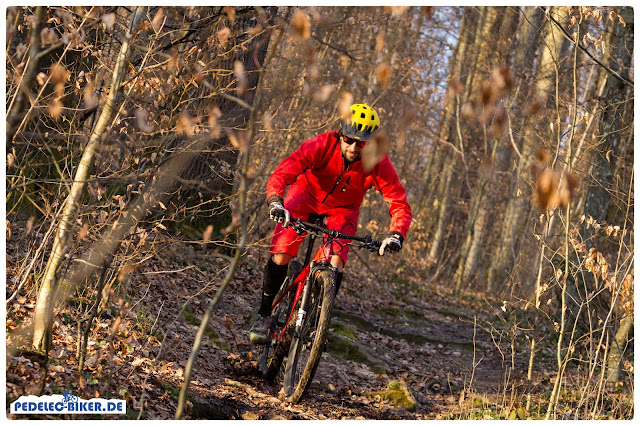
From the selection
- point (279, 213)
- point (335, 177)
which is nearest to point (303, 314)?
point (279, 213)

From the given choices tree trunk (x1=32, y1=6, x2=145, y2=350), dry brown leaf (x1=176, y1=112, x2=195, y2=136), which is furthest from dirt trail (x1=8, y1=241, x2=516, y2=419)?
dry brown leaf (x1=176, y1=112, x2=195, y2=136)

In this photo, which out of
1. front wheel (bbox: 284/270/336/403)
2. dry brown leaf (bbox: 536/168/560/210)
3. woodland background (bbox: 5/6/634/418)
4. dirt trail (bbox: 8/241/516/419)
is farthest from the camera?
front wheel (bbox: 284/270/336/403)

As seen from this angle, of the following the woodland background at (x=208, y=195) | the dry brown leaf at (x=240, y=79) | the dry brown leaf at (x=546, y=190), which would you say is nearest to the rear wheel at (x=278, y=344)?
the woodland background at (x=208, y=195)

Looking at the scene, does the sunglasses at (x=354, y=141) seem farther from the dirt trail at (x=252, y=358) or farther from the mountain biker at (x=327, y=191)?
the dirt trail at (x=252, y=358)

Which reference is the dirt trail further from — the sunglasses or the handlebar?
the sunglasses

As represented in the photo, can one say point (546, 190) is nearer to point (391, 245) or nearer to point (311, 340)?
point (391, 245)

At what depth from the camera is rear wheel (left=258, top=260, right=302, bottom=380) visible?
20.1ft

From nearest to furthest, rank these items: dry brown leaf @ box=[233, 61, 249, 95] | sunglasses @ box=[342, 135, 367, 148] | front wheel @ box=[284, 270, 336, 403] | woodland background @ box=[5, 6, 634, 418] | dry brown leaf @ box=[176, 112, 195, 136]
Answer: dry brown leaf @ box=[233, 61, 249, 95] → dry brown leaf @ box=[176, 112, 195, 136] → woodland background @ box=[5, 6, 634, 418] → front wheel @ box=[284, 270, 336, 403] → sunglasses @ box=[342, 135, 367, 148]

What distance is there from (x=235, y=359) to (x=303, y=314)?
4.07ft

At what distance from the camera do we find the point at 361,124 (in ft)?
18.7

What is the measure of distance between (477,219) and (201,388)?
14944 mm

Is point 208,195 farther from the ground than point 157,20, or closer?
closer

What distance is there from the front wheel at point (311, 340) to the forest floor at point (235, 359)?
0.17m

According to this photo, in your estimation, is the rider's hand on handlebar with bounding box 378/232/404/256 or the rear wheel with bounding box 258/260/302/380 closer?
the rider's hand on handlebar with bounding box 378/232/404/256
